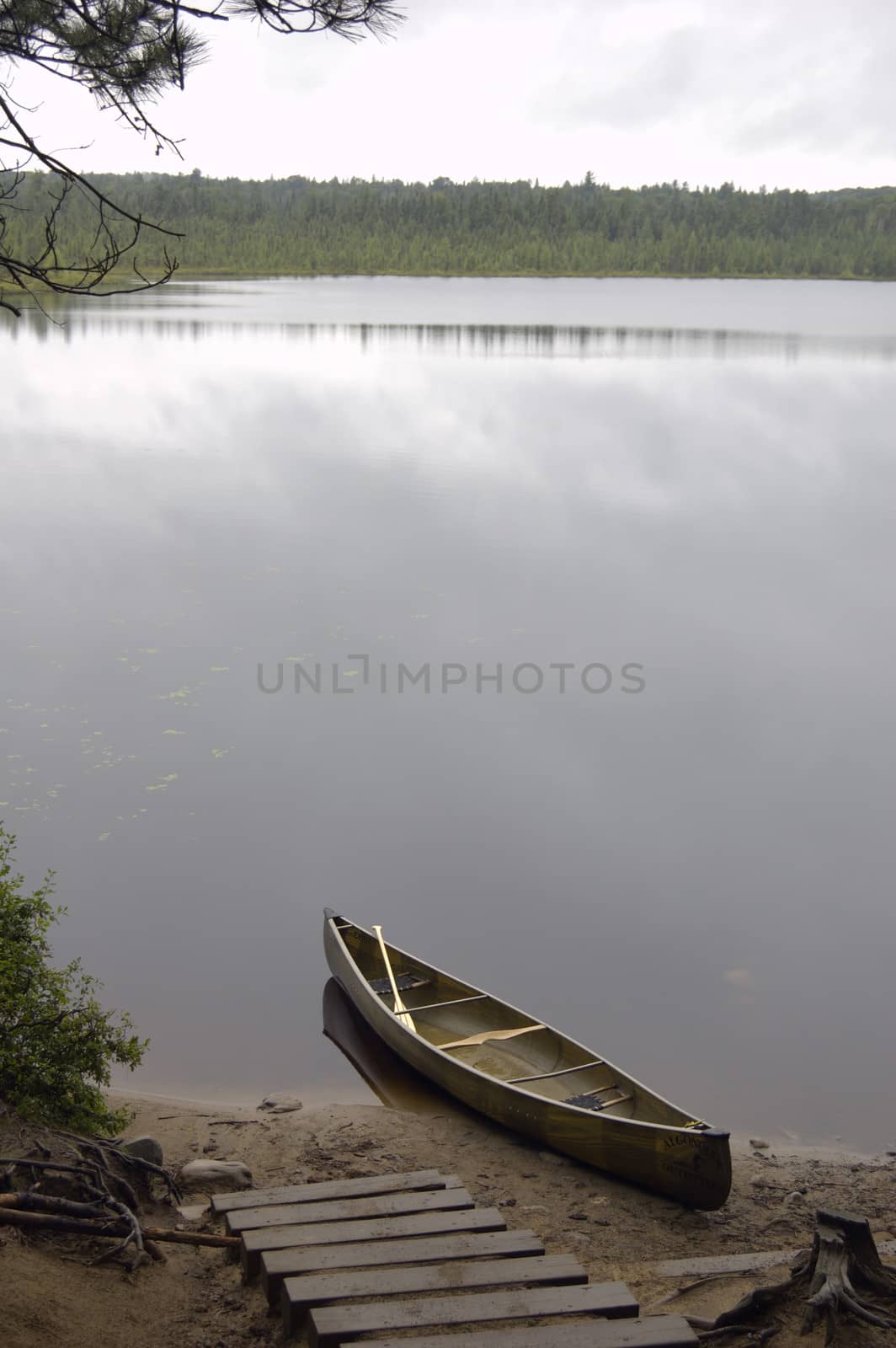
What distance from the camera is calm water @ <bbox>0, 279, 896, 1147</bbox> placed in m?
9.98

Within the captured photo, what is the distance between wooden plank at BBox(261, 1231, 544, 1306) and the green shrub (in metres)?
1.51

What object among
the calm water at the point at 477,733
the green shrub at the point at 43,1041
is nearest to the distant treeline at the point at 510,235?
the calm water at the point at 477,733

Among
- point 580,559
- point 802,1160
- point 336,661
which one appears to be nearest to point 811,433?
point 580,559

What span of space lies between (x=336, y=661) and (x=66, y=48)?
11422 millimetres

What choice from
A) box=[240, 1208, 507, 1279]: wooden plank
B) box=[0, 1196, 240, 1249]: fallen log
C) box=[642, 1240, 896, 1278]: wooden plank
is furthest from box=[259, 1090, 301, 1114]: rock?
box=[642, 1240, 896, 1278]: wooden plank

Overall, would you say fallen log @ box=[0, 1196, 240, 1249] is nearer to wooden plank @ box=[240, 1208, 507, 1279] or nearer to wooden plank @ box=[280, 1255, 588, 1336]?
wooden plank @ box=[240, 1208, 507, 1279]

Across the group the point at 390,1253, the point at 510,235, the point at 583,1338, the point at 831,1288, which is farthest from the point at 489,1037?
the point at 510,235

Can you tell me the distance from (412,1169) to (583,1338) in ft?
10.3

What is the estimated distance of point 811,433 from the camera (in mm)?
37562

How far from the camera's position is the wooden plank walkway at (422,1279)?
4621 mm

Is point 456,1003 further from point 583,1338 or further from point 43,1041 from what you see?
point 583,1338

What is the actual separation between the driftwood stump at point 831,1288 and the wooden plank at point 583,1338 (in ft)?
1.55

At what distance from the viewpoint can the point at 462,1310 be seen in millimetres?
4793

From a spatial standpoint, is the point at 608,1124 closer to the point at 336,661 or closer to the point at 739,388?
the point at 336,661
